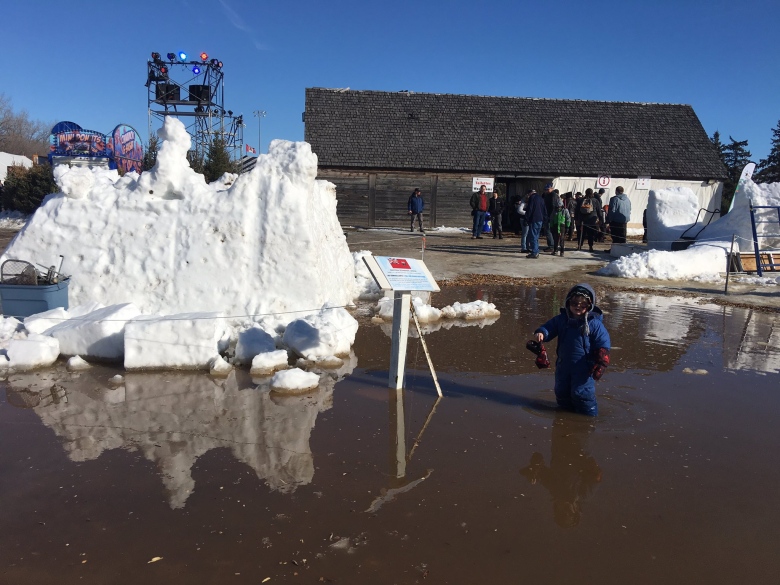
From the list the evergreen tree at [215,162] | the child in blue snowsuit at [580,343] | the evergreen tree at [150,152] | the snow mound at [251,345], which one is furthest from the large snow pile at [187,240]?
the evergreen tree at [150,152]

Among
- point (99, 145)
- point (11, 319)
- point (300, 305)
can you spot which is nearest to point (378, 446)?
point (300, 305)

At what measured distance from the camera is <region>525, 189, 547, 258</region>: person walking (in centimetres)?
1567

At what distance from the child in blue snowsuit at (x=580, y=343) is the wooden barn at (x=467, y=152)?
19448 mm

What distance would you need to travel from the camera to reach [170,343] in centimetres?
625

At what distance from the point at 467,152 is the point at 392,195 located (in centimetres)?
356

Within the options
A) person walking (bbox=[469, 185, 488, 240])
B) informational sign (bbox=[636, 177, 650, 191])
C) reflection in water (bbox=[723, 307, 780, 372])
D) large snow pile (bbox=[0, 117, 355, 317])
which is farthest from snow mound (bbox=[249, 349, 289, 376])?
informational sign (bbox=[636, 177, 650, 191])

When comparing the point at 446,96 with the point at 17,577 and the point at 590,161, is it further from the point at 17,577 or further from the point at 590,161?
the point at 17,577

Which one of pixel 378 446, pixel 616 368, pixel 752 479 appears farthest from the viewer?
pixel 616 368

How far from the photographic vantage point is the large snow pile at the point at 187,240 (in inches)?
295

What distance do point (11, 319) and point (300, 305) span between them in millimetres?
3270

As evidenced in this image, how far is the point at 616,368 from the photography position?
266 inches

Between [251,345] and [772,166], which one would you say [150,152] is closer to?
[251,345]

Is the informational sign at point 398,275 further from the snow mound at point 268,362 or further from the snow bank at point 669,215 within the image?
the snow bank at point 669,215

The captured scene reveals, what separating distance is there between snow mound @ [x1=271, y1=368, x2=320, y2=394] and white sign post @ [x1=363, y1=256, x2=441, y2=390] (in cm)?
77
